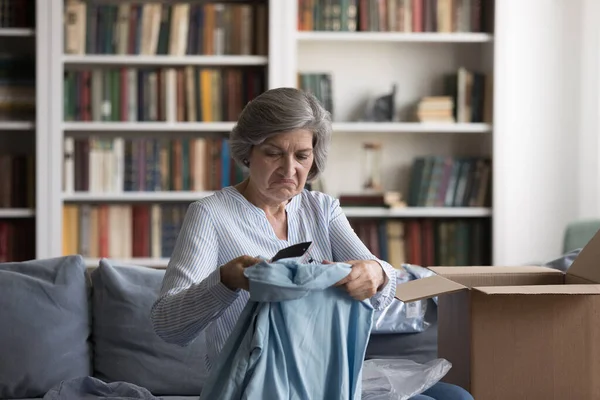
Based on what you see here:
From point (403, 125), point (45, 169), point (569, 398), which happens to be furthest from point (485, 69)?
point (569, 398)

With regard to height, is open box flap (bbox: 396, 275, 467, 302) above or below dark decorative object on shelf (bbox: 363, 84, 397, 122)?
below

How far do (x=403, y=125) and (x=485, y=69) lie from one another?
52cm

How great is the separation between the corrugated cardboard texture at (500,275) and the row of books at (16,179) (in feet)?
8.39

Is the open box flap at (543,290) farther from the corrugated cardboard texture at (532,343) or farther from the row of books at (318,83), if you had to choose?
the row of books at (318,83)

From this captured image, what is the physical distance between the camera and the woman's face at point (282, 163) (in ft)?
6.57

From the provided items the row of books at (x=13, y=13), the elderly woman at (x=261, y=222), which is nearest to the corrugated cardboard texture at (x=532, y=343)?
the elderly woman at (x=261, y=222)

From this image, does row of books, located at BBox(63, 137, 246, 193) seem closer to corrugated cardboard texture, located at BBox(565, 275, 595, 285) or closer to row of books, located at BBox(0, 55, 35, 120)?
row of books, located at BBox(0, 55, 35, 120)

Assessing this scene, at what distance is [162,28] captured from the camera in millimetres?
4270

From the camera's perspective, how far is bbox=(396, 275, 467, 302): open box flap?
6.64 ft

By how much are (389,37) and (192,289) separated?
275 cm

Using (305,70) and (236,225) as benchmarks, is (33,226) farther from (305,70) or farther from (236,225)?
(236,225)

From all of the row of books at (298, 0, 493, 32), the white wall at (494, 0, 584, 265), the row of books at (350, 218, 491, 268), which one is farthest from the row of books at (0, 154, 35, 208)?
the white wall at (494, 0, 584, 265)

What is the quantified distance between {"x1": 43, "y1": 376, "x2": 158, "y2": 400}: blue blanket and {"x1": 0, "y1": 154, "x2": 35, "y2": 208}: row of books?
7.46 ft

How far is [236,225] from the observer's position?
2041 mm
